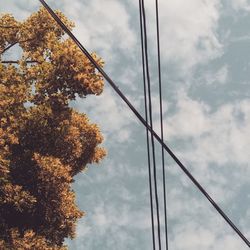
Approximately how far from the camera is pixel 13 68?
13.7m

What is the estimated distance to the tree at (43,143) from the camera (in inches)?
499

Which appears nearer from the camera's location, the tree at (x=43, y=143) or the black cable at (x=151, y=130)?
the black cable at (x=151, y=130)

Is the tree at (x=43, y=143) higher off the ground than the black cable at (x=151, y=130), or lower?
higher

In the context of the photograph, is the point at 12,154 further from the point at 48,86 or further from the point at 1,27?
the point at 1,27

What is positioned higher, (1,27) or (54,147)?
(1,27)

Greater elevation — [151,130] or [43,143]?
[43,143]

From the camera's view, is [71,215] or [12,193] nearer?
[12,193]

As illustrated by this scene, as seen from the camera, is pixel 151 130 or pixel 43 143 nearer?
pixel 151 130

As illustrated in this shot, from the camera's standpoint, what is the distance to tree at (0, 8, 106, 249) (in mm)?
12672

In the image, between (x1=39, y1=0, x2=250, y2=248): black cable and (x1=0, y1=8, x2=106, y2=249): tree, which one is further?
(x1=0, y1=8, x2=106, y2=249): tree

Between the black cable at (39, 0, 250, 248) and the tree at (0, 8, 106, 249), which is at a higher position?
the tree at (0, 8, 106, 249)

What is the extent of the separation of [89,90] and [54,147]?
74.5 inches

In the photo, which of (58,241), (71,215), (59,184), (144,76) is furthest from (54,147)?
(144,76)

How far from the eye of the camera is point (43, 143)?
44.0ft
